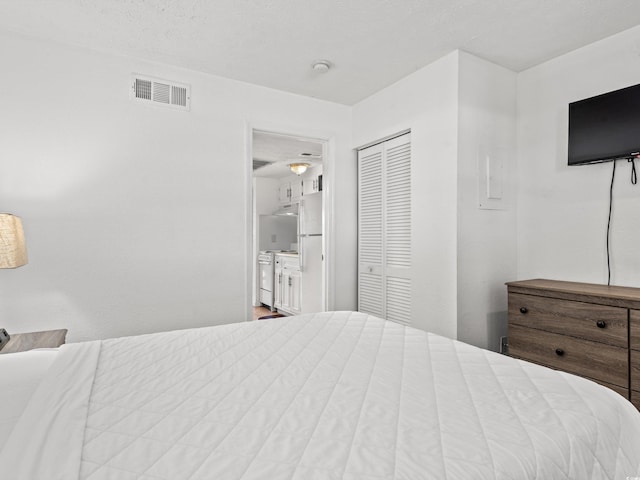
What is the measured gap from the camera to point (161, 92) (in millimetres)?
2838

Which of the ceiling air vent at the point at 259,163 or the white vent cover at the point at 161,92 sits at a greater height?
the ceiling air vent at the point at 259,163

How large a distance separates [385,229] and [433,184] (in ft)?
2.34

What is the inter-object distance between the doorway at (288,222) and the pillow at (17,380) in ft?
6.14

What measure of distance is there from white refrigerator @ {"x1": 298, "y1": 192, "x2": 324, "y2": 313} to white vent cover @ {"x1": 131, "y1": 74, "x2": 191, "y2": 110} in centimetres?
220

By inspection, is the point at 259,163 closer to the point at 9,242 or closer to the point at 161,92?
the point at 161,92

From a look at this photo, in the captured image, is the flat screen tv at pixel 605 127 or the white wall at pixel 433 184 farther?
the white wall at pixel 433 184

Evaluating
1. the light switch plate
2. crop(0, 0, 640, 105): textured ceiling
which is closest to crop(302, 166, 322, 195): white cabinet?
crop(0, 0, 640, 105): textured ceiling

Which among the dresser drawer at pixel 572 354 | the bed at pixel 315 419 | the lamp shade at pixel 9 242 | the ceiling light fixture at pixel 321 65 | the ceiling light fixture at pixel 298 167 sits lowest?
the dresser drawer at pixel 572 354

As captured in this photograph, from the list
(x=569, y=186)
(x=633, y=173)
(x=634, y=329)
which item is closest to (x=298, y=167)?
(x=569, y=186)

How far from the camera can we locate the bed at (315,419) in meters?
0.73

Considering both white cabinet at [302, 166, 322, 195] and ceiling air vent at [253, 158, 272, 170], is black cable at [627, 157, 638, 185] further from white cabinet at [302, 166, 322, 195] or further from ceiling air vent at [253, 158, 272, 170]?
ceiling air vent at [253, 158, 272, 170]

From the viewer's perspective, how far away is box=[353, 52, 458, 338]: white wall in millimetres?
2682

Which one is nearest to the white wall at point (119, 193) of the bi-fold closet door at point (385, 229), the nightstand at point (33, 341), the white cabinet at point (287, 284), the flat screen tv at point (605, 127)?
the nightstand at point (33, 341)

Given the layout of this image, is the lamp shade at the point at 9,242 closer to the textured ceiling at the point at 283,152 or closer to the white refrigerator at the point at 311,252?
the textured ceiling at the point at 283,152
